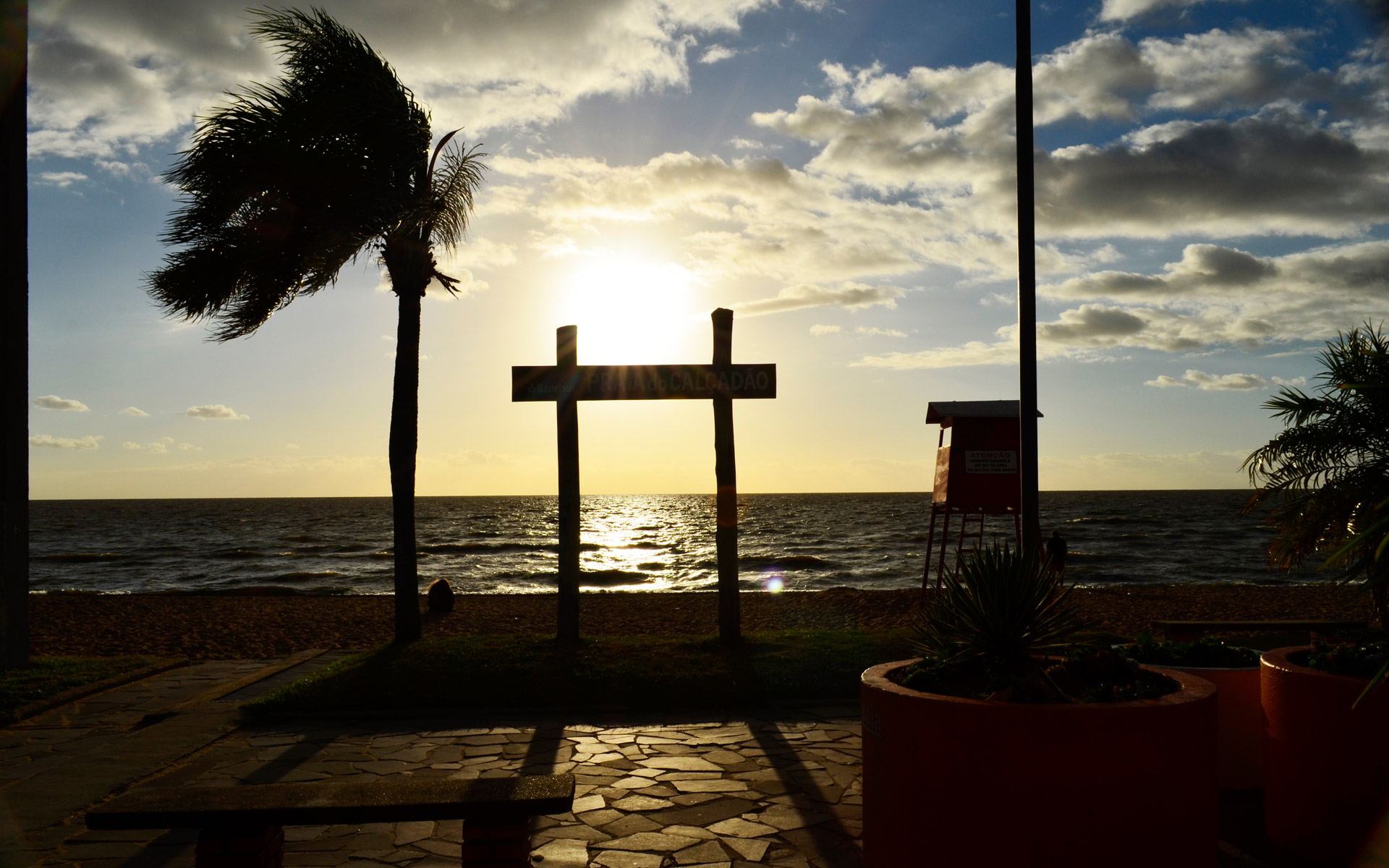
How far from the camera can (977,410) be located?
12578mm

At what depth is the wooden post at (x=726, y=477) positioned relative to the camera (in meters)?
10.2

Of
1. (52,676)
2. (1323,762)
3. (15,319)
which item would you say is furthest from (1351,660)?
(15,319)

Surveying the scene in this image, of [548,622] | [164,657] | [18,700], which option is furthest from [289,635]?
[18,700]

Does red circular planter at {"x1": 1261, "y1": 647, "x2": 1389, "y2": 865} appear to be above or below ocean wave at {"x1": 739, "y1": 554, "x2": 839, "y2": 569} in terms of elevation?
above

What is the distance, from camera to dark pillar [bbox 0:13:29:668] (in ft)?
32.1

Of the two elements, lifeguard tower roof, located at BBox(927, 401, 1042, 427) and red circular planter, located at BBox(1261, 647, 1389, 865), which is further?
lifeguard tower roof, located at BBox(927, 401, 1042, 427)

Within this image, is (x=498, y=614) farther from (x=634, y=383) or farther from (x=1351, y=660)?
(x=1351, y=660)

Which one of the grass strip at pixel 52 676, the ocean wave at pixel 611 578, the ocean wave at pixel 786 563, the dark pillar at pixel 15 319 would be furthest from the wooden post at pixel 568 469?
the ocean wave at pixel 786 563

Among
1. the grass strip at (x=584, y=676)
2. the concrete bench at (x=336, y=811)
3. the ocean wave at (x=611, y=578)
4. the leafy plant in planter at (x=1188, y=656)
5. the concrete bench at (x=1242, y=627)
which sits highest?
the leafy plant in planter at (x=1188, y=656)

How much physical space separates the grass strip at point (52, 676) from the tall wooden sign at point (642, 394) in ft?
14.9

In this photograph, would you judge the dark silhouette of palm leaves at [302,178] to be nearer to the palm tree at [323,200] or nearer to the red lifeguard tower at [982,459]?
the palm tree at [323,200]

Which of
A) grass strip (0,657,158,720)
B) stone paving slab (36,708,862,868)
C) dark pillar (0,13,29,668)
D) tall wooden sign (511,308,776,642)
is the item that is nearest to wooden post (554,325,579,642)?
tall wooden sign (511,308,776,642)

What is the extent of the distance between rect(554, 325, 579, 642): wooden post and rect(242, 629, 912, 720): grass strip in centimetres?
40

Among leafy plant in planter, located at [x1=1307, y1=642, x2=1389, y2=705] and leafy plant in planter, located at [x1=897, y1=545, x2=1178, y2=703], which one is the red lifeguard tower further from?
leafy plant in planter, located at [x1=897, y1=545, x2=1178, y2=703]
